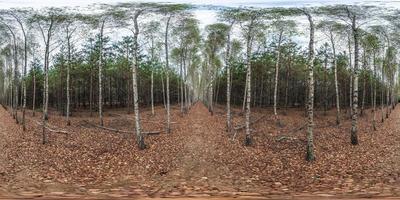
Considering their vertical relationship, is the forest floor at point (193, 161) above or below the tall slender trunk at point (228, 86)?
below

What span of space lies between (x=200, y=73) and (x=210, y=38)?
54 centimetres

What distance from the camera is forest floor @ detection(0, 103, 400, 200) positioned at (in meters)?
2.08

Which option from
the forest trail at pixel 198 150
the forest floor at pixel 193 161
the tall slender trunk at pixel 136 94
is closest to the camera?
the forest floor at pixel 193 161

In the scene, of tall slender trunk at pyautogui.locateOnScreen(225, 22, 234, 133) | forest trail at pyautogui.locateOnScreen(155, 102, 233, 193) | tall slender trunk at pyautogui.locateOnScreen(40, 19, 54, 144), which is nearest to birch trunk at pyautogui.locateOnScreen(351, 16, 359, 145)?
tall slender trunk at pyautogui.locateOnScreen(225, 22, 234, 133)

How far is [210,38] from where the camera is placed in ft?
8.46

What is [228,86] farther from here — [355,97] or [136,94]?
[355,97]

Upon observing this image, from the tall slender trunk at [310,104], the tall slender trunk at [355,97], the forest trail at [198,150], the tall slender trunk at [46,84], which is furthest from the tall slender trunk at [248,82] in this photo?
the tall slender trunk at [46,84]

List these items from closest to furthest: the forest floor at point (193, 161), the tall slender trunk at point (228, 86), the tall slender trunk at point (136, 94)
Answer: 1. the forest floor at point (193, 161)
2. the tall slender trunk at point (136, 94)
3. the tall slender trunk at point (228, 86)

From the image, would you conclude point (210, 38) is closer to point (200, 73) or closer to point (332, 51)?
point (200, 73)

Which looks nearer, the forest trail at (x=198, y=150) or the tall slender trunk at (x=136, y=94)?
the forest trail at (x=198, y=150)

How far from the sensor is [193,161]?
2344 millimetres

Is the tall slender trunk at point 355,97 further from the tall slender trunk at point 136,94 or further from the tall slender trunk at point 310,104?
the tall slender trunk at point 136,94

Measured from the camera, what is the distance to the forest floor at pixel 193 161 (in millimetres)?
2084

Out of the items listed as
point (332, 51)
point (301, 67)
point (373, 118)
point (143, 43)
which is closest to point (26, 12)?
point (143, 43)
